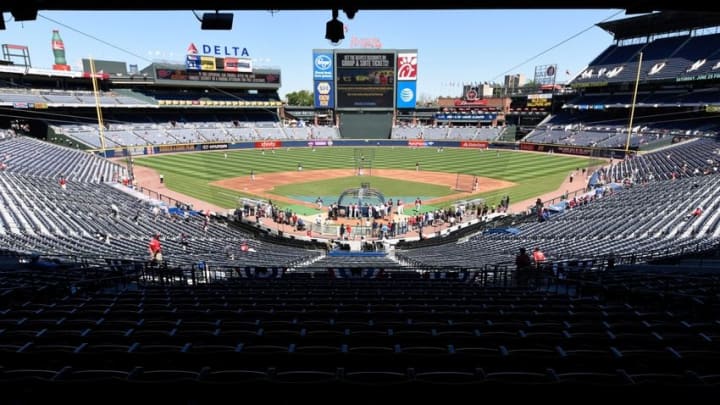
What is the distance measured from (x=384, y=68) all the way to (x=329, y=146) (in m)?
19.1

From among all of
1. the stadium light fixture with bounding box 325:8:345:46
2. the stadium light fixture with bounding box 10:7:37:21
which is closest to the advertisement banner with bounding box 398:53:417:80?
the stadium light fixture with bounding box 325:8:345:46

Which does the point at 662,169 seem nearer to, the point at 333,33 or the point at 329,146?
the point at 333,33

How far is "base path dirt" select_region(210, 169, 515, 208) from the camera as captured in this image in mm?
35031

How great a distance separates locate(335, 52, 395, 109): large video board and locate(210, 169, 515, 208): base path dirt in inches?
1420

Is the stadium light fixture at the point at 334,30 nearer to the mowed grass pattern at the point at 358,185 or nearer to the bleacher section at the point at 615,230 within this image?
the bleacher section at the point at 615,230

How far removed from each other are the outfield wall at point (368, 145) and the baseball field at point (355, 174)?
2.77m

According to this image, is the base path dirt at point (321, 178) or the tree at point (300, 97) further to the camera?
the tree at point (300, 97)

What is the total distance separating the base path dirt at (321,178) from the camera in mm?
35031

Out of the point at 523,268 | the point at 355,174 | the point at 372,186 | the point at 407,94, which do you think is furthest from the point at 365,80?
the point at 523,268

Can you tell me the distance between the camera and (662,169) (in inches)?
1454

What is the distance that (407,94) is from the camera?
80.3 m

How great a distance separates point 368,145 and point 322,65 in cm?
1831

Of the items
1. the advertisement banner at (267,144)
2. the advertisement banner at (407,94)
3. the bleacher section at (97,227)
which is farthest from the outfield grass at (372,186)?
the advertisement banner at (407,94)

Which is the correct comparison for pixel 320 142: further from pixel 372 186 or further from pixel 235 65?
pixel 372 186
